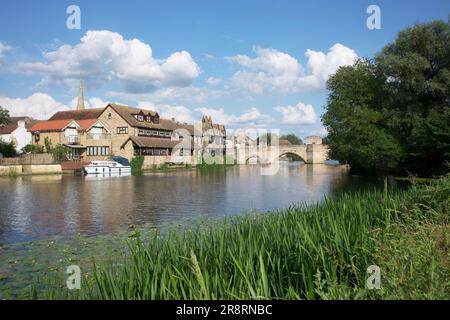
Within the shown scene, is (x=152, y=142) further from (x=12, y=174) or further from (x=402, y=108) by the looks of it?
(x=402, y=108)

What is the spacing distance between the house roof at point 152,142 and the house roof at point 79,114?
1154 cm

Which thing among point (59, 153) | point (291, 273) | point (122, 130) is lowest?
point (291, 273)

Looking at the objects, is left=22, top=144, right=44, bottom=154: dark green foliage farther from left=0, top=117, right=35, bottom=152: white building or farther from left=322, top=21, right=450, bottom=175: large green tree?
left=322, top=21, right=450, bottom=175: large green tree

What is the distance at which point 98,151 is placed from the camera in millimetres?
71625

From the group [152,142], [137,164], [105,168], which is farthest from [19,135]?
[105,168]

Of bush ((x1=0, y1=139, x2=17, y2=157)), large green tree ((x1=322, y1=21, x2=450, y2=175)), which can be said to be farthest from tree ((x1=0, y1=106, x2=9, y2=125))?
large green tree ((x1=322, y1=21, x2=450, y2=175))

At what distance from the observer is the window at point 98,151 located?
71.4 meters

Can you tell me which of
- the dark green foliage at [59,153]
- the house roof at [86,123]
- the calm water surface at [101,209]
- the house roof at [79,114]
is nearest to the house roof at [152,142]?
the house roof at [86,123]

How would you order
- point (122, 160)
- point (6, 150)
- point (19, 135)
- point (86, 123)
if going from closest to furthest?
1. point (122, 160)
2. point (6, 150)
3. point (86, 123)
4. point (19, 135)

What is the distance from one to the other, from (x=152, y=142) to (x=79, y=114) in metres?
18.1

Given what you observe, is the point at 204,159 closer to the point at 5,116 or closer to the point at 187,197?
the point at 5,116

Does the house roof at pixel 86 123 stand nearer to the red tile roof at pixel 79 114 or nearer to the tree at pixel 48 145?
the red tile roof at pixel 79 114
